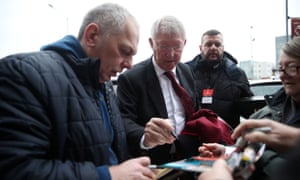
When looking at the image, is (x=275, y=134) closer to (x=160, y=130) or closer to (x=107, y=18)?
(x=160, y=130)

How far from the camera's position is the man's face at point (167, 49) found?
7.39ft

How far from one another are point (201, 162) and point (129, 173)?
0.34 meters

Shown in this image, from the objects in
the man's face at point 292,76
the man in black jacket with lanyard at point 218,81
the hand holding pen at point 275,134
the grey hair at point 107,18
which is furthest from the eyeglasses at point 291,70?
the grey hair at point 107,18

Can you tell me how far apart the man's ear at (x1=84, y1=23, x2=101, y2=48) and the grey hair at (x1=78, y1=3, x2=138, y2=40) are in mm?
28

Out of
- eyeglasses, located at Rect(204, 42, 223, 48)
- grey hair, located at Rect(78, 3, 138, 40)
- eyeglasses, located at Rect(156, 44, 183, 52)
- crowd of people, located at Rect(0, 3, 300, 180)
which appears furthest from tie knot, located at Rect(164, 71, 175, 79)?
eyeglasses, located at Rect(204, 42, 223, 48)

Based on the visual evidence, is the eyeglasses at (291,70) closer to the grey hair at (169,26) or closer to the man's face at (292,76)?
the man's face at (292,76)

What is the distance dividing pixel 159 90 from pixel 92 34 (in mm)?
811

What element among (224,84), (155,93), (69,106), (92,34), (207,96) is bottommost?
(207,96)

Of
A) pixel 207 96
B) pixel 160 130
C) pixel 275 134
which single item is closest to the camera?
pixel 275 134

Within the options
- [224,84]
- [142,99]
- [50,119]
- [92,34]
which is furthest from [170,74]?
[50,119]

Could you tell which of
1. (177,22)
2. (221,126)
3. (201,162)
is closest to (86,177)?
(201,162)

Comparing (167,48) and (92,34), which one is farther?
(167,48)

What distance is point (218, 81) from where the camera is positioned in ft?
10.5

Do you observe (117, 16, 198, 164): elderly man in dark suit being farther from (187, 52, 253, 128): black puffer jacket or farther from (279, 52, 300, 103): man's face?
(187, 52, 253, 128): black puffer jacket
